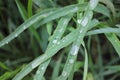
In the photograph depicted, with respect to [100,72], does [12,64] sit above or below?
above

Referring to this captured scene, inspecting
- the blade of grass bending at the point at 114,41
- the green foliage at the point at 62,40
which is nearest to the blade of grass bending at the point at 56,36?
the green foliage at the point at 62,40

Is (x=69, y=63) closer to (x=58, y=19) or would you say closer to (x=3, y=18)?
(x=58, y=19)

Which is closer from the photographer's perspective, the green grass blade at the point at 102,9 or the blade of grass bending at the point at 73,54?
the blade of grass bending at the point at 73,54

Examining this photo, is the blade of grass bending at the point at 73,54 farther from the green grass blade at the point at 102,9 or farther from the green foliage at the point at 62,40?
the green grass blade at the point at 102,9

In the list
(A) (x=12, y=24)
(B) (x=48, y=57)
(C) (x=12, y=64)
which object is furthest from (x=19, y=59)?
(B) (x=48, y=57)

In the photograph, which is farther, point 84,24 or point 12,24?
point 12,24

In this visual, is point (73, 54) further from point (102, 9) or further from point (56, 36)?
point (102, 9)

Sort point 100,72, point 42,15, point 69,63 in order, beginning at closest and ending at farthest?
1. point 69,63
2. point 42,15
3. point 100,72

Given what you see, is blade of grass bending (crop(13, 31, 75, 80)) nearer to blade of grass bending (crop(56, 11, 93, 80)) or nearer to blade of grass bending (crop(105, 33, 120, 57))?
blade of grass bending (crop(56, 11, 93, 80))
